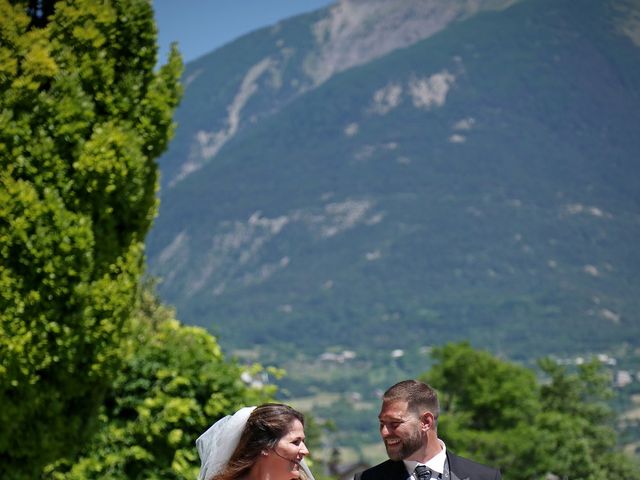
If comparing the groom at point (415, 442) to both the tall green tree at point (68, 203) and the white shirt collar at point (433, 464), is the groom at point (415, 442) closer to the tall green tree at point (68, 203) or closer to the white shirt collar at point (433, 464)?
the white shirt collar at point (433, 464)

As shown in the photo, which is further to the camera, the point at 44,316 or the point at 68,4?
the point at 68,4

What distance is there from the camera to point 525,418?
5631cm

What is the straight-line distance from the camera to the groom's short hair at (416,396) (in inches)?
226

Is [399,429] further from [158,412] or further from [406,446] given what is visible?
[158,412]

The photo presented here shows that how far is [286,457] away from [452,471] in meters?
1.49

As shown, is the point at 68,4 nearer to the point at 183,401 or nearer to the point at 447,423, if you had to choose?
the point at 183,401

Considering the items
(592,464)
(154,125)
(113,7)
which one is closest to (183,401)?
(154,125)

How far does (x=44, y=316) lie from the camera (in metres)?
11.3

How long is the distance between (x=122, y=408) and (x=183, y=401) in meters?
0.80

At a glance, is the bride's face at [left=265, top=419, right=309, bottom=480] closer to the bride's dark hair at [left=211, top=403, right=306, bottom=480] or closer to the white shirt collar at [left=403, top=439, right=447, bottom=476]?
the bride's dark hair at [left=211, top=403, right=306, bottom=480]

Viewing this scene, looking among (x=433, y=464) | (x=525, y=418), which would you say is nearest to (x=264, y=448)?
(x=433, y=464)

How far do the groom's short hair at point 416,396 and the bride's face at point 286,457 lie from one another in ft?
3.26

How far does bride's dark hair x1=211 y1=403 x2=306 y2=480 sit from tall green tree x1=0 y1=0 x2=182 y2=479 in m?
6.46

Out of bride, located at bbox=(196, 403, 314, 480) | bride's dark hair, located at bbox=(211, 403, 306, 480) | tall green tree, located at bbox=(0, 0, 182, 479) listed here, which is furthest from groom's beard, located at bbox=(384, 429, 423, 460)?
tall green tree, located at bbox=(0, 0, 182, 479)
